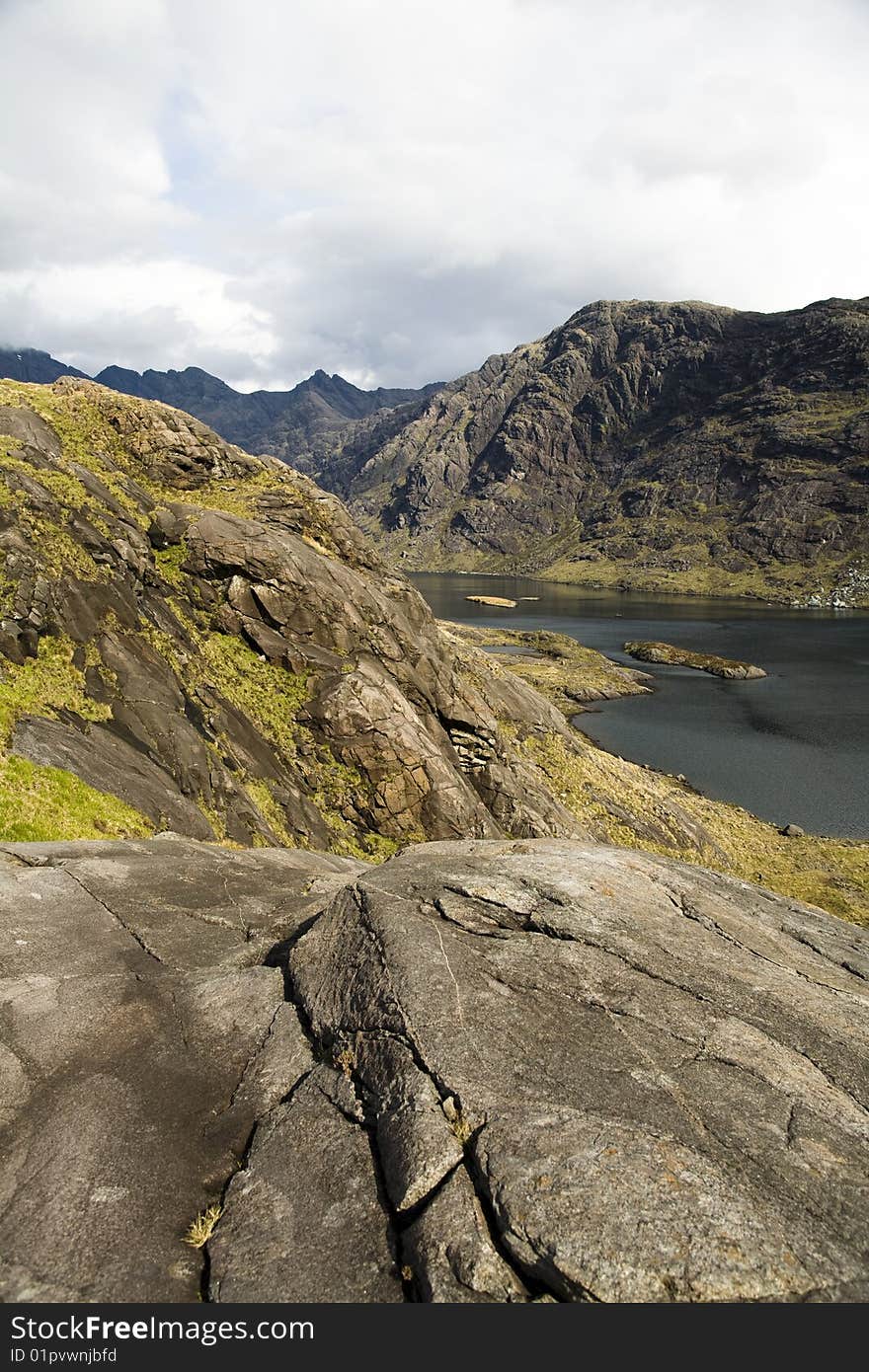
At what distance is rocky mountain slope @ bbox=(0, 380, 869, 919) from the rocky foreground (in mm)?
8485

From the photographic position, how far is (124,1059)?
9891 millimetres

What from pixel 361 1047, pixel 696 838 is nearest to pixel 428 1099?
pixel 361 1047

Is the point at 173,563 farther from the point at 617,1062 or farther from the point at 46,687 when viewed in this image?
the point at 617,1062

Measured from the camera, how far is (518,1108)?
8211mm

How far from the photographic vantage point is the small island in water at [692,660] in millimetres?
134000

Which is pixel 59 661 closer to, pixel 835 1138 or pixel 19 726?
pixel 19 726

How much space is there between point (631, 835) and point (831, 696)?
297 feet

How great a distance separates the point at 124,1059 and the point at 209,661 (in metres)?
24.9

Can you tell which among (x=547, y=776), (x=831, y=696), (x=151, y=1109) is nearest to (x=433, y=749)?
(x=547, y=776)

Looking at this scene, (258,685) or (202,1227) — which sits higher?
(258,685)

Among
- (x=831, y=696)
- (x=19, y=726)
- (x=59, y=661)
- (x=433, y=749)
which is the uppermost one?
(x=59, y=661)

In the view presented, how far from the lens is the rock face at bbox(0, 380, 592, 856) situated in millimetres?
23312

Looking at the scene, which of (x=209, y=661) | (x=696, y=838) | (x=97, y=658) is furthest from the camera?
(x=696, y=838)
